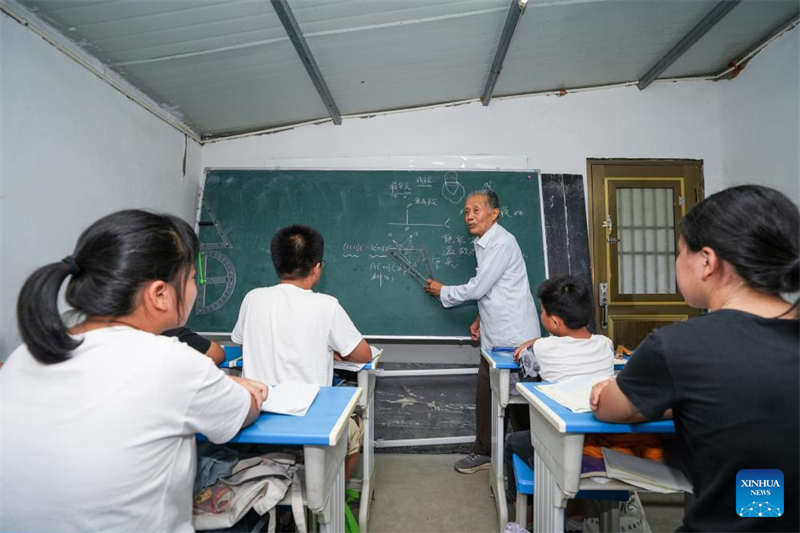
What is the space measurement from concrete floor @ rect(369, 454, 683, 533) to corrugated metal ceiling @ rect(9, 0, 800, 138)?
8.64 ft

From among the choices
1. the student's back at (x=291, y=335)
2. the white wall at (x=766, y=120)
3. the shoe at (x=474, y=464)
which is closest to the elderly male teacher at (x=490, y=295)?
the shoe at (x=474, y=464)

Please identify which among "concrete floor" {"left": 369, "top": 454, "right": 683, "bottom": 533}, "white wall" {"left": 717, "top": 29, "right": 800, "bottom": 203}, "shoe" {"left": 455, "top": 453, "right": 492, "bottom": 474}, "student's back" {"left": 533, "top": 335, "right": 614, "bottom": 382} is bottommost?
"concrete floor" {"left": 369, "top": 454, "right": 683, "bottom": 533}

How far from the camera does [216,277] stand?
9.71 feet

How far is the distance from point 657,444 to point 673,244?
8.94 feet

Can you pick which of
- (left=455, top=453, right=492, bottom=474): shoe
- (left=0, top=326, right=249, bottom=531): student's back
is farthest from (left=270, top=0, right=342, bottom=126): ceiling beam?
(left=455, top=453, right=492, bottom=474): shoe

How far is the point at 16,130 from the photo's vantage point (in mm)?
1842

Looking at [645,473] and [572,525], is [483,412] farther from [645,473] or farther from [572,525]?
[645,473]

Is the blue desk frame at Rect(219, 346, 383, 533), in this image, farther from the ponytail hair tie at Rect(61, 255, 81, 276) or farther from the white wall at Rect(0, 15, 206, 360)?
the ponytail hair tie at Rect(61, 255, 81, 276)

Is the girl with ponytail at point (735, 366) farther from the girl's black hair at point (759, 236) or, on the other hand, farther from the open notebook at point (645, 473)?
the open notebook at point (645, 473)

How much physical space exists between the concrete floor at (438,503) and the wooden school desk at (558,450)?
89cm

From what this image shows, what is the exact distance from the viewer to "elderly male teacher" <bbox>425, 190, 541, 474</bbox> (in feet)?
8.68

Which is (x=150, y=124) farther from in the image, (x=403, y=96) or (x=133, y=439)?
(x=133, y=439)

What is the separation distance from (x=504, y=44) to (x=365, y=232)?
1488 millimetres

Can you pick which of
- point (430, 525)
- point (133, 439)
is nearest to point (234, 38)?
point (133, 439)
